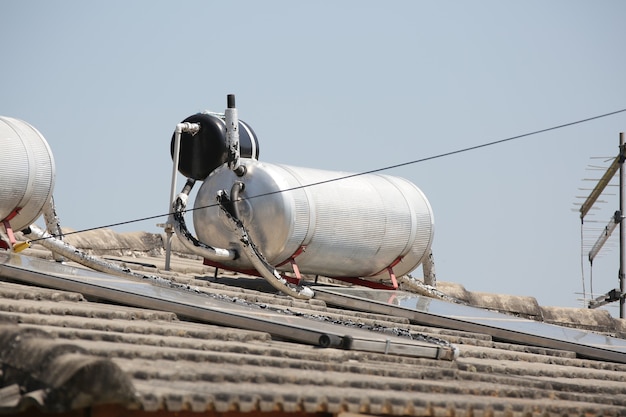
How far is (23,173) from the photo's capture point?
12.3 m

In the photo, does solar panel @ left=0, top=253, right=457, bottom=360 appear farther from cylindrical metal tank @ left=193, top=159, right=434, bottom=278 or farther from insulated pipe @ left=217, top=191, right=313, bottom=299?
cylindrical metal tank @ left=193, top=159, right=434, bottom=278

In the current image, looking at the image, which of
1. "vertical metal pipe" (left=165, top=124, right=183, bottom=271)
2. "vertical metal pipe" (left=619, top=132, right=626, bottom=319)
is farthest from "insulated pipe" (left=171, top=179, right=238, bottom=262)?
"vertical metal pipe" (left=619, top=132, right=626, bottom=319)

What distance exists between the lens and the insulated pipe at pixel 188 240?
12211 millimetres

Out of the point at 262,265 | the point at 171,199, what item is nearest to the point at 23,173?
the point at 171,199

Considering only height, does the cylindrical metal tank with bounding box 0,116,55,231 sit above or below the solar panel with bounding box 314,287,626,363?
above

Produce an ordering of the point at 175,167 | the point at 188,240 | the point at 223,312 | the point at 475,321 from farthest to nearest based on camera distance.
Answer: the point at 175,167
the point at 188,240
the point at 475,321
the point at 223,312

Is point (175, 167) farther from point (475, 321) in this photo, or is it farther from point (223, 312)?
point (223, 312)

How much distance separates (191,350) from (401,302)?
5.57 m

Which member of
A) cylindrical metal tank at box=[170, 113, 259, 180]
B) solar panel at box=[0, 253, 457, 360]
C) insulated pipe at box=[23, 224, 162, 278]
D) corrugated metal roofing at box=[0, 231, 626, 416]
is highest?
cylindrical metal tank at box=[170, 113, 259, 180]

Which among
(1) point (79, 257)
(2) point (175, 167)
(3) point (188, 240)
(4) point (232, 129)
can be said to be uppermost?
(4) point (232, 129)

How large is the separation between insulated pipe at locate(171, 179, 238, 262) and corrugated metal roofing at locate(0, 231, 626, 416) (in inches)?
110

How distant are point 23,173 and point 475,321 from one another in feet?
15.7

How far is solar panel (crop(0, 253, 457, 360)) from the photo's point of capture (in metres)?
7.81

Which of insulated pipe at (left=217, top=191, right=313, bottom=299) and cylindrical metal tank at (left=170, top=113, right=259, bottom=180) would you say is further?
Result: cylindrical metal tank at (left=170, top=113, right=259, bottom=180)
